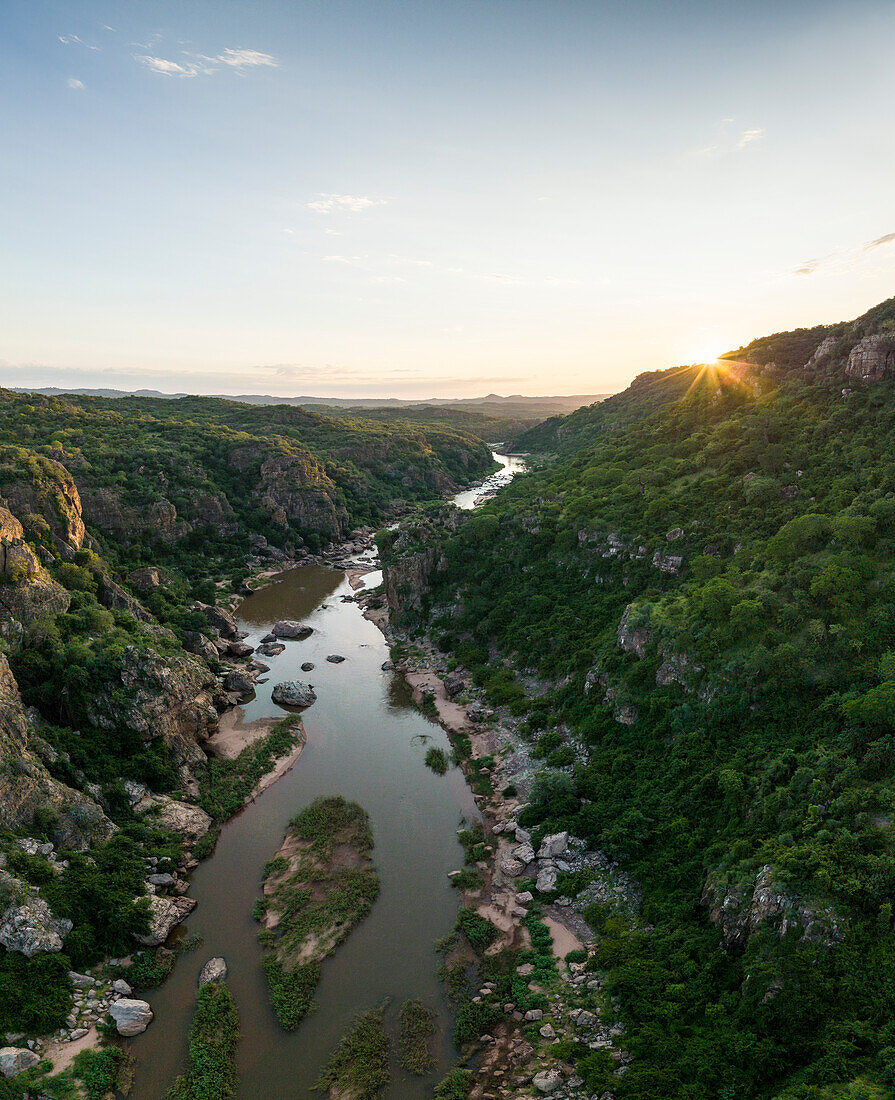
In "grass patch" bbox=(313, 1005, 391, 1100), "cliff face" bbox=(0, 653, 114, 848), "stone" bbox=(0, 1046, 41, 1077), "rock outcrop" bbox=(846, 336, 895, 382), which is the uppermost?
"rock outcrop" bbox=(846, 336, 895, 382)

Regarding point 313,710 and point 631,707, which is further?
point 313,710

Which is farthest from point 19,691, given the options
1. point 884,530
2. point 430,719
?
point 884,530

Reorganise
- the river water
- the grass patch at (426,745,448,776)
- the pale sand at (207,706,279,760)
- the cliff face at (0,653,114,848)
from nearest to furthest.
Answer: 1. the river water
2. the cliff face at (0,653,114,848)
3. the grass patch at (426,745,448,776)
4. the pale sand at (207,706,279,760)

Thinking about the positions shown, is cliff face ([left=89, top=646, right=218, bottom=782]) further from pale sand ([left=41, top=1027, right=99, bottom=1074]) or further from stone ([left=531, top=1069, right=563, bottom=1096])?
stone ([left=531, top=1069, right=563, bottom=1096])

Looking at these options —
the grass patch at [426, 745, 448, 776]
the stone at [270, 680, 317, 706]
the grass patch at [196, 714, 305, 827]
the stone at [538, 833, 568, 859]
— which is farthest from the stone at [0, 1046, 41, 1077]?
the stone at [270, 680, 317, 706]

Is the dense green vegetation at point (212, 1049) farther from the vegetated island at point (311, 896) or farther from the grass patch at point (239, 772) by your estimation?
the grass patch at point (239, 772)

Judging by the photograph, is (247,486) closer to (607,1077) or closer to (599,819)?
(599,819)

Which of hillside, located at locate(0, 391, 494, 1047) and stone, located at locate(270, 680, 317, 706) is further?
stone, located at locate(270, 680, 317, 706)
